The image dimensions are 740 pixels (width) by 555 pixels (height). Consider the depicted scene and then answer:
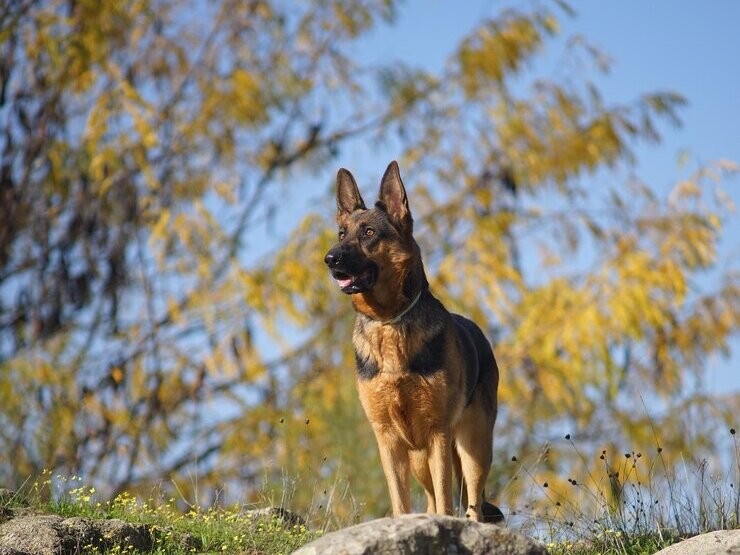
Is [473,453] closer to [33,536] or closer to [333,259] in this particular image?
[333,259]

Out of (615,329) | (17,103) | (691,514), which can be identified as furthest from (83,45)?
(691,514)

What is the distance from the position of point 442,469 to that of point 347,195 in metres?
1.77

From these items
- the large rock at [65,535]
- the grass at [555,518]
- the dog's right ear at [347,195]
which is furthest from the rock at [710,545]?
the large rock at [65,535]

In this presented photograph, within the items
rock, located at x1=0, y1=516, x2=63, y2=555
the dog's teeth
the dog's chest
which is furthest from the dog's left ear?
rock, located at x1=0, y1=516, x2=63, y2=555

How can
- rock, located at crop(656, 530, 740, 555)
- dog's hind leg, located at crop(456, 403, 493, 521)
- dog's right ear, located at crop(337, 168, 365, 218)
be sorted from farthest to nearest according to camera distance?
dog's hind leg, located at crop(456, 403, 493, 521)
dog's right ear, located at crop(337, 168, 365, 218)
rock, located at crop(656, 530, 740, 555)

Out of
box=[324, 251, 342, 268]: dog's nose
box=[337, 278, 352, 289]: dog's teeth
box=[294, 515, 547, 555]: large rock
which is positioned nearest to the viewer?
box=[294, 515, 547, 555]: large rock

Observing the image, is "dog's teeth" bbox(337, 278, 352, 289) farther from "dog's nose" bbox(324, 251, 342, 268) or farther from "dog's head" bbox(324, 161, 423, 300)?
"dog's nose" bbox(324, 251, 342, 268)

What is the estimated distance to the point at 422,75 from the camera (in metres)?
18.8

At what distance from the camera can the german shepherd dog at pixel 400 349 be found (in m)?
6.37

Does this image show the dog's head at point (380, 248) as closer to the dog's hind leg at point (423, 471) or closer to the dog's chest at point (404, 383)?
the dog's chest at point (404, 383)

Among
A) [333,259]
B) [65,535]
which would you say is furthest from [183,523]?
[333,259]

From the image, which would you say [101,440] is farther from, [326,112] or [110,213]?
[326,112]

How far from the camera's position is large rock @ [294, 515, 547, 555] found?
16.3ft

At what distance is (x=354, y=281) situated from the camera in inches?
246
